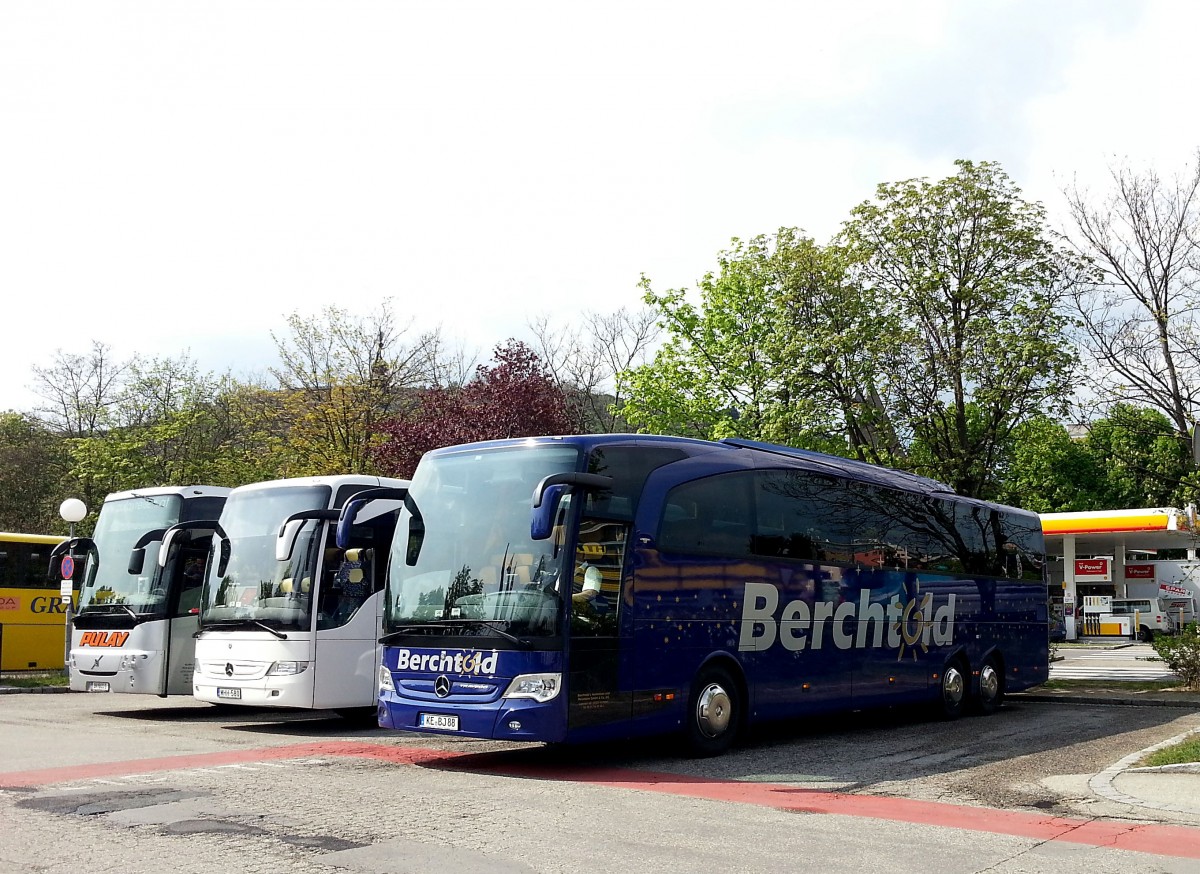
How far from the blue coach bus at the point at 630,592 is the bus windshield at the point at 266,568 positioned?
2952 mm

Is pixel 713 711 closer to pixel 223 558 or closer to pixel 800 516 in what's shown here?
pixel 800 516

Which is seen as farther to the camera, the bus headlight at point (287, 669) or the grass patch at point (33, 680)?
the grass patch at point (33, 680)

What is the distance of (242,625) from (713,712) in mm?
6204

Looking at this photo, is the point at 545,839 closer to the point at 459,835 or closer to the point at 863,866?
the point at 459,835

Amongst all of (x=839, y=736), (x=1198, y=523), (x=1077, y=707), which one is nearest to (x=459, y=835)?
(x=839, y=736)

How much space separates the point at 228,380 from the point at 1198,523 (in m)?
37.9

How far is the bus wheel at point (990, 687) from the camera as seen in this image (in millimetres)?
18344

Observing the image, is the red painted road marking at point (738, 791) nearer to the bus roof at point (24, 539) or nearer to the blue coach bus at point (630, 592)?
the blue coach bus at point (630, 592)

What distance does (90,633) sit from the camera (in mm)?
18031

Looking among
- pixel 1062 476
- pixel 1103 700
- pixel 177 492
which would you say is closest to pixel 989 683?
pixel 1103 700

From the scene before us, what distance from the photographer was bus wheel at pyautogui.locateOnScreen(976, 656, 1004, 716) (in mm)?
18344

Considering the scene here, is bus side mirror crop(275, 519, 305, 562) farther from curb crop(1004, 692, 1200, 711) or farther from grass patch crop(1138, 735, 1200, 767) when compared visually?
curb crop(1004, 692, 1200, 711)

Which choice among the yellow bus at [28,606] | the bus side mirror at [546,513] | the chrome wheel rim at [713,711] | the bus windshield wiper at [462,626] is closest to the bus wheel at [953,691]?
the chrome wheel rim at [713,711]

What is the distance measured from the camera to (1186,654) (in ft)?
65.2
